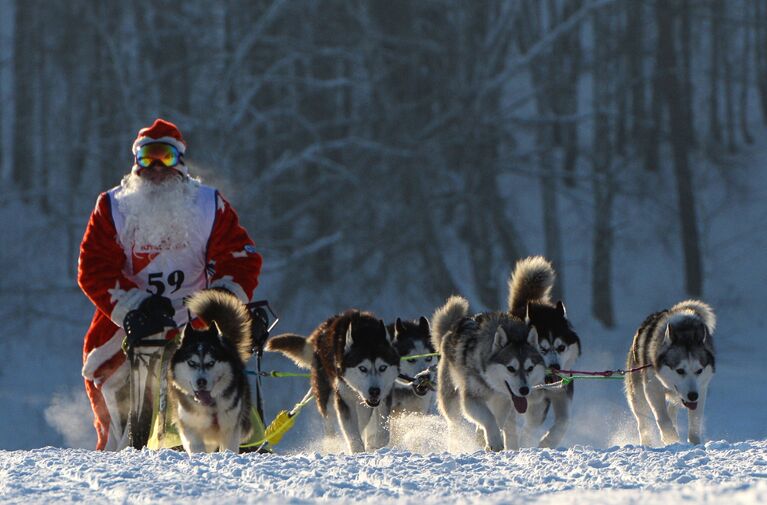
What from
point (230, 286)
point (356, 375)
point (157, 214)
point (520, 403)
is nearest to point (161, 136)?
point (157, 214)

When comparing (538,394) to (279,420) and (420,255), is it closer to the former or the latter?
(279,420)

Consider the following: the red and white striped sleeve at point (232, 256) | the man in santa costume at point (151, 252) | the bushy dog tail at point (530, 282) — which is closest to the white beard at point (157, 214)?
the man in santa costume at point (151, 252)

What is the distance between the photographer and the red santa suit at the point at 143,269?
5922 mm

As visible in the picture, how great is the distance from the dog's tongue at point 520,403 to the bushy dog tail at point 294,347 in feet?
5.38

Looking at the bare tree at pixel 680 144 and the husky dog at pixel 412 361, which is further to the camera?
the bare tree at pixel 680 144

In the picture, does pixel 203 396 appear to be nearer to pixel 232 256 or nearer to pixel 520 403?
pixel 232 256

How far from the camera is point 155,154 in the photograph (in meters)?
6.06

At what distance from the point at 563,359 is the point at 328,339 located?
1.25m

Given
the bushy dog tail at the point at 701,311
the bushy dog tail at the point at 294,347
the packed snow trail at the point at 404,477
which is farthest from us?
the bushy dog tail at the point at 294,347

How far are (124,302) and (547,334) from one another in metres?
2.10

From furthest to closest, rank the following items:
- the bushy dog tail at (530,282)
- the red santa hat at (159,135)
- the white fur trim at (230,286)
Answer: the bushy dog tail at (530,282)
the red santa hat at (159,135)
the white fur trim at (230,286)

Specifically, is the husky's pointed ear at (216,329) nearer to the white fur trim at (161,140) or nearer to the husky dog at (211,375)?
the husky dog at (211,375)

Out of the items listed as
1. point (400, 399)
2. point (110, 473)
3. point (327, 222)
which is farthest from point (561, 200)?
point (110, 473)

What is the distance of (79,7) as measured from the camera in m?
20.4
